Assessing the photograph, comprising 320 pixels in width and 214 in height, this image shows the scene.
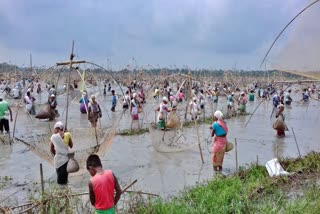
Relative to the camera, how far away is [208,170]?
962cm

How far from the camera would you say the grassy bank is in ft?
18.9

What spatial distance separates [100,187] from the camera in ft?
15.9

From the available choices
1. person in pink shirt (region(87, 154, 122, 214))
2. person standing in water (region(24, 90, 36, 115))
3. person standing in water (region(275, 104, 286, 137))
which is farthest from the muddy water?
person in pink shirt (region(87, 154, 122, 214))

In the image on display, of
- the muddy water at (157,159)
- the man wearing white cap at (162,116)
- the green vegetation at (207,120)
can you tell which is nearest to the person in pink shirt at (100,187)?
the muddy water at (157,159)

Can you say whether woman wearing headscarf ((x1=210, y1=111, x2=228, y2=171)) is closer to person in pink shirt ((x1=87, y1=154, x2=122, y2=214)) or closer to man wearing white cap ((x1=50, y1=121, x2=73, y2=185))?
man wearing white cap ((x1=50, y1=121, x2=73, y2=185))

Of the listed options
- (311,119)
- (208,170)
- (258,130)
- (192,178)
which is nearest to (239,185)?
(192,178)

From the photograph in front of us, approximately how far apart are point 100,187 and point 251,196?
2.90m

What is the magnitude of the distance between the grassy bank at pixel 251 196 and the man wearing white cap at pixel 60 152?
247cm

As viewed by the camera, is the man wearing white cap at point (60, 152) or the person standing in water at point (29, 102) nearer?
the man wearing white cap at point (60, 152)

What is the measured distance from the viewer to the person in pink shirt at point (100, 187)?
486cm

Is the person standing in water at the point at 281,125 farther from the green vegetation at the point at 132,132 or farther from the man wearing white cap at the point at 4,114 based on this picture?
the man wearing white cap at the point at 4,114

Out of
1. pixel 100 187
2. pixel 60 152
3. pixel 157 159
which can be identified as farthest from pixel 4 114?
pixel 100 187

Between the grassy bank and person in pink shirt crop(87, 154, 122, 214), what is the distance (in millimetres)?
831

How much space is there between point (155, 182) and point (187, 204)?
2532 millimetres
